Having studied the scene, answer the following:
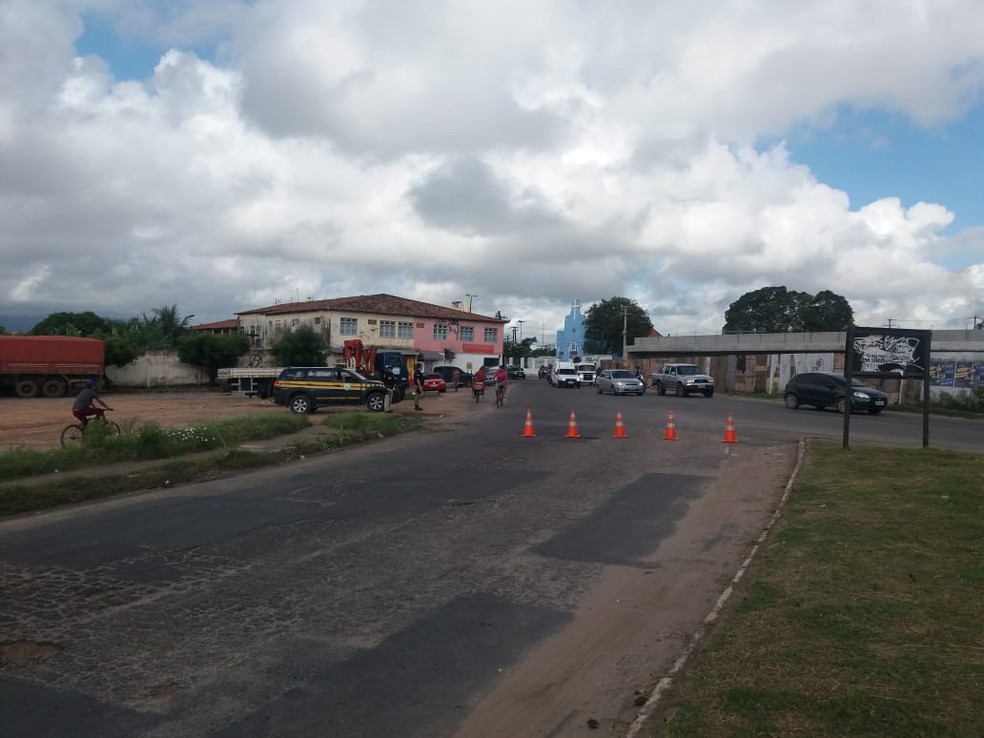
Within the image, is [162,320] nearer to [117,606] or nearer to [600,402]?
[600,402]

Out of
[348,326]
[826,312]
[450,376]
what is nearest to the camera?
[450,376]

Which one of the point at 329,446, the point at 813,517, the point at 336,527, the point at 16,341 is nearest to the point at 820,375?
the point at 329,446

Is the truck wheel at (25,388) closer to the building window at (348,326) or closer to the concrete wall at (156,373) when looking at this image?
the concrete wall at (156,373)

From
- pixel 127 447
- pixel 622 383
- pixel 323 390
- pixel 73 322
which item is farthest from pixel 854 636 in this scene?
pixel 73 322

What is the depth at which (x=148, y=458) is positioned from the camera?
15.3 metres

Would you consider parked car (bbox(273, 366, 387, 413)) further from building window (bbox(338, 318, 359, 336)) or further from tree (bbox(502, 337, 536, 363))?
tree (bbox(502, 337, 536, 363))

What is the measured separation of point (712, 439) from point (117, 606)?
50.2 ft

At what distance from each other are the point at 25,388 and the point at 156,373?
1247 centimetres

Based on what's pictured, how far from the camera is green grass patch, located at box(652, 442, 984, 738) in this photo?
13.7ft

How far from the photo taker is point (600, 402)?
3631cm

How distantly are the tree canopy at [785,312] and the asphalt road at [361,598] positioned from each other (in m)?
81.8

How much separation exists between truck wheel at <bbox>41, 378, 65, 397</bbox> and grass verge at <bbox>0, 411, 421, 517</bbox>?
27363 mm

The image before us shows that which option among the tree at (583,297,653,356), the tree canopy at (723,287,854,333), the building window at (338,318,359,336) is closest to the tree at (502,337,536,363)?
the tree at (583,297,653,356)

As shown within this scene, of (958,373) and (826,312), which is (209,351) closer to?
(958,373)
